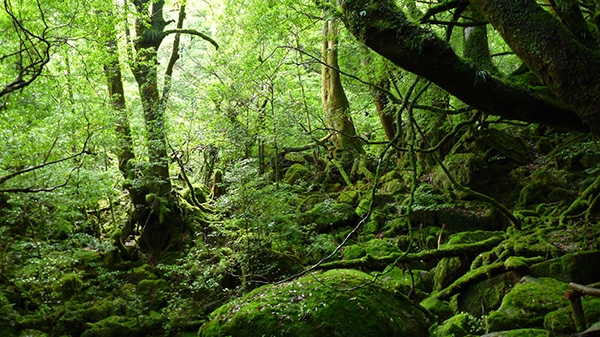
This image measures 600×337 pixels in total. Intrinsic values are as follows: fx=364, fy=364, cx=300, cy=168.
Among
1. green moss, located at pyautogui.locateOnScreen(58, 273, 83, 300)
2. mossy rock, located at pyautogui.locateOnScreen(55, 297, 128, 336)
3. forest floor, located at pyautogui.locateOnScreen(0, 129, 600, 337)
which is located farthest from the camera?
green moss, located at pyautogui.locateOnScreen(58, 273, 83, 300)

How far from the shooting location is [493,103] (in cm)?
325

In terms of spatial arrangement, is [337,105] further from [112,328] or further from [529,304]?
[529,304]

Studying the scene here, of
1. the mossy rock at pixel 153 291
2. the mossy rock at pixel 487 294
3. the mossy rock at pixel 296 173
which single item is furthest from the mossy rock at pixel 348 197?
the mossy rock at pixel 487 294

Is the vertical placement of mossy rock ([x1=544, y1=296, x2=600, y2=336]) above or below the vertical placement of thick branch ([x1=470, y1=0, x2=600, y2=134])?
below

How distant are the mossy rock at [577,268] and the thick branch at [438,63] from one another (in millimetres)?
2149

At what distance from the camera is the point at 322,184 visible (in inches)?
537

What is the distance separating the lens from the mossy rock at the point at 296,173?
14117 mm

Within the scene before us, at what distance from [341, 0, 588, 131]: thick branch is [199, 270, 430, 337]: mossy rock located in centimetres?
284

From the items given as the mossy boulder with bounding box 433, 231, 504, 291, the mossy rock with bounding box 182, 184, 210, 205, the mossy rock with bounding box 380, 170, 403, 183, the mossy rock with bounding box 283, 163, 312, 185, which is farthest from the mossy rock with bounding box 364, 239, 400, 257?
the mossy rock with bounding box 182, 184, 210, 205

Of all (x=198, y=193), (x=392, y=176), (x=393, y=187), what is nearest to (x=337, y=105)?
(x=392, y=176)

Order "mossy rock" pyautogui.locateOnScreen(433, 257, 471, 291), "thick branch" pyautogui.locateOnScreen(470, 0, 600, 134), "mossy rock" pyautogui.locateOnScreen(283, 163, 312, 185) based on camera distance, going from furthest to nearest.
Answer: "mossy rock" pyautogui.locateOnScreen(283, 163, 312, 185), "mossy rock" pyautogui.locateOnScreen(433, 257, 471, 291), "thick branch" pyautogui.locateOnScreen(470, 0, 600, 134)

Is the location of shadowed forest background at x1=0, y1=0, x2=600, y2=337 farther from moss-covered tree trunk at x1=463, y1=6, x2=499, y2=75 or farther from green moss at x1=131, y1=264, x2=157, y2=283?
green moss at x1=131, y1=264, x2=157, y2=283

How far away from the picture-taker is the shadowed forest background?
3297 millimetres

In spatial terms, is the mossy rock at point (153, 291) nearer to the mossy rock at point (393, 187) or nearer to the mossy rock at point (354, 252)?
the mossy rock at point (354, 252)
